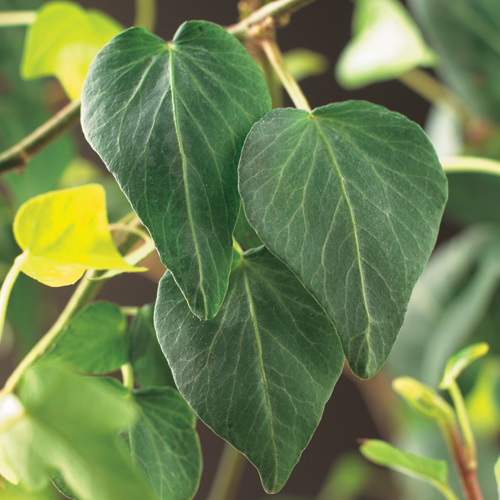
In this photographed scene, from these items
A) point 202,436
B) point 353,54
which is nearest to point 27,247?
point 353,54

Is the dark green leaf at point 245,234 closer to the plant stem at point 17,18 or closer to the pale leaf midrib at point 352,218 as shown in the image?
the pale leaf midrib at point 352,218

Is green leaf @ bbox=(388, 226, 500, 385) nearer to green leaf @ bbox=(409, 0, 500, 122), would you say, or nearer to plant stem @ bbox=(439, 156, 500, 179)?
green leaf @ bbox=(409, 0, 500, 122)

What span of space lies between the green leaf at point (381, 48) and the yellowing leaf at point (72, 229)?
14.7 inches

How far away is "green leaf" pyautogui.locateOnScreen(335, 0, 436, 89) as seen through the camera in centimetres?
47

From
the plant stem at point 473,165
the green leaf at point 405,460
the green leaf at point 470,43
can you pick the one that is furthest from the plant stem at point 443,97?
the green leaf at point 405,460

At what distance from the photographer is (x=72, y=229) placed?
166mm

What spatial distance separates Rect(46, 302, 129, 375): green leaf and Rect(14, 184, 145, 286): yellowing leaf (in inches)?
2.0

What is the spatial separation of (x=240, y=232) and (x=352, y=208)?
5 cm

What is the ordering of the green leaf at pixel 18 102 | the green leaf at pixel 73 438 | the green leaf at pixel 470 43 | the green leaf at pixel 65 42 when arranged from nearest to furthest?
the green leaf at pixel 73 438
the green leaf at pixel 65 42
the green leaf at pixel 18 102
the green leaf at pixel 470 43

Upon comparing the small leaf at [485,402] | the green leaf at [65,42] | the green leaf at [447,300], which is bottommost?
the small leaf at [485,402]

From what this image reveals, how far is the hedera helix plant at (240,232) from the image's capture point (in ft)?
0.51

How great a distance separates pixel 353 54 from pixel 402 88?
0.42m

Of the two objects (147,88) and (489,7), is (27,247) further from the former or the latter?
(489,7)

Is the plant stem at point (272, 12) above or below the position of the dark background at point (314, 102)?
above
